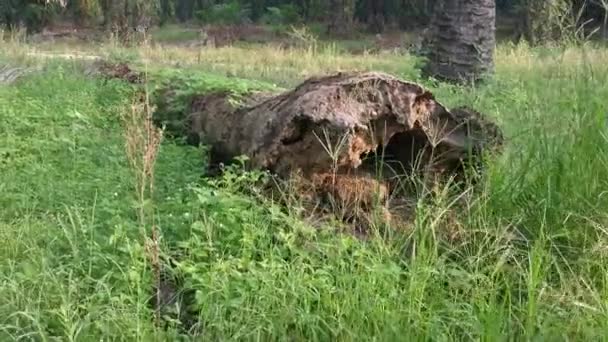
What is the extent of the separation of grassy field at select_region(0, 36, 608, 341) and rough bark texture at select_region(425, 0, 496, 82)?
203 inches

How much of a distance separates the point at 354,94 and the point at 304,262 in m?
1.20

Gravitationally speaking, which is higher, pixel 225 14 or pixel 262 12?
pixel 225 14

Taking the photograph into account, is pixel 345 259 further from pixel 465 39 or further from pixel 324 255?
pixel 465 39

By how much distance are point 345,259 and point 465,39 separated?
7.32 metres

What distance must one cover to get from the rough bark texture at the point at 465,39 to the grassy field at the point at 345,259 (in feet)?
16.9

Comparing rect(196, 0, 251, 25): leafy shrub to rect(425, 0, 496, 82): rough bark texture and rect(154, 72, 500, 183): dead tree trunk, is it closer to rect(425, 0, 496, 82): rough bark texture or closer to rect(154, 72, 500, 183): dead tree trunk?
rect(425, 0, 496, 82): rough bark texture

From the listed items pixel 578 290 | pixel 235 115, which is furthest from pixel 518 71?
pixel 578 290

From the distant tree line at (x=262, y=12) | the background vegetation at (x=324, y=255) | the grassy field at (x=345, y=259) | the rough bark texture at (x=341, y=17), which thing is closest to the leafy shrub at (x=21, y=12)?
the distant tree line at (x=262, y=12)

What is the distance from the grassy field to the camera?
3.45 m

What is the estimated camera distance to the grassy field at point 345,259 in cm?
345

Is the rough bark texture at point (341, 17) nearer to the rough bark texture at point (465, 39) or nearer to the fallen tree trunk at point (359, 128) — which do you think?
the rough bark texture at point (465, 39)

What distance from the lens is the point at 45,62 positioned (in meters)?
12.9

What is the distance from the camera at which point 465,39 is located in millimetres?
10719

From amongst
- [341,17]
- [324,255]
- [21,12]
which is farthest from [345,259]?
[341,17]
